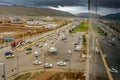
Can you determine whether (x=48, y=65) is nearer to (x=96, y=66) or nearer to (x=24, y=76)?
(x=24, y=76)

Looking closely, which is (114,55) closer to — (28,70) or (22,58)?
(28,70)

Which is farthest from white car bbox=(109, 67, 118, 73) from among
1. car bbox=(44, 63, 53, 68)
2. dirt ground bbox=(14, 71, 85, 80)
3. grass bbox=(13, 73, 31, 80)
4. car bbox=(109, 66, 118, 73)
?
car bbox=(44, 63, 53, 68)

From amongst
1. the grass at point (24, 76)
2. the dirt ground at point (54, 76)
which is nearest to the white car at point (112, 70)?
the dirt ground at point (54, 76)

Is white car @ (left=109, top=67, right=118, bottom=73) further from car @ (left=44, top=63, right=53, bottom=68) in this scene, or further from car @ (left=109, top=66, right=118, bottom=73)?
car @ (left=44, top=63, right=53, bottom=68)

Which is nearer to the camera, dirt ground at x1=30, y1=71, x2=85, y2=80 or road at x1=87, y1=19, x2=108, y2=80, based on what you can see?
road at x1=87, y1=19, x2=108, y2=80

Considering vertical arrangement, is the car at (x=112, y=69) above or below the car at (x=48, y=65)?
above

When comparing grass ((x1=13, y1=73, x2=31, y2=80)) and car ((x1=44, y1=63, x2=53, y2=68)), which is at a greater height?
car ((x1=44, y1=63, x2=53, y2=68))

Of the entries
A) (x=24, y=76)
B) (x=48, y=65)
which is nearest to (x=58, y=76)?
(x=24, y=76)

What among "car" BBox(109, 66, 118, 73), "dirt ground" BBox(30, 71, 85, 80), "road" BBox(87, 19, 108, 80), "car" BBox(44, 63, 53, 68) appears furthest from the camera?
"car" BBox(44, 63, 53, 68)

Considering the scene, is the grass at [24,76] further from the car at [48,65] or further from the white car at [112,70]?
the white car at [112,70]

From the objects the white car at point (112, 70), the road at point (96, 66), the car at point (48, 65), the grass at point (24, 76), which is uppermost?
the white car at point (112, 70)

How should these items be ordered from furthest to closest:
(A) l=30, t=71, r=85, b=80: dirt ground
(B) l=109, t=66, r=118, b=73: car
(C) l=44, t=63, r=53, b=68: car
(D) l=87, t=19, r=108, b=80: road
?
1. (C) l=44, t=63, r=53, b=68: car
2. (A) l=30, t=71, r=85, b=80: dirt ground
3. (D) l=87, t=19, r=108, b=80: road
4. (B) l=109, t=66, r=118, b=73: car

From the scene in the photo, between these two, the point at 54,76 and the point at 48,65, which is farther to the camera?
the point at 48,65
